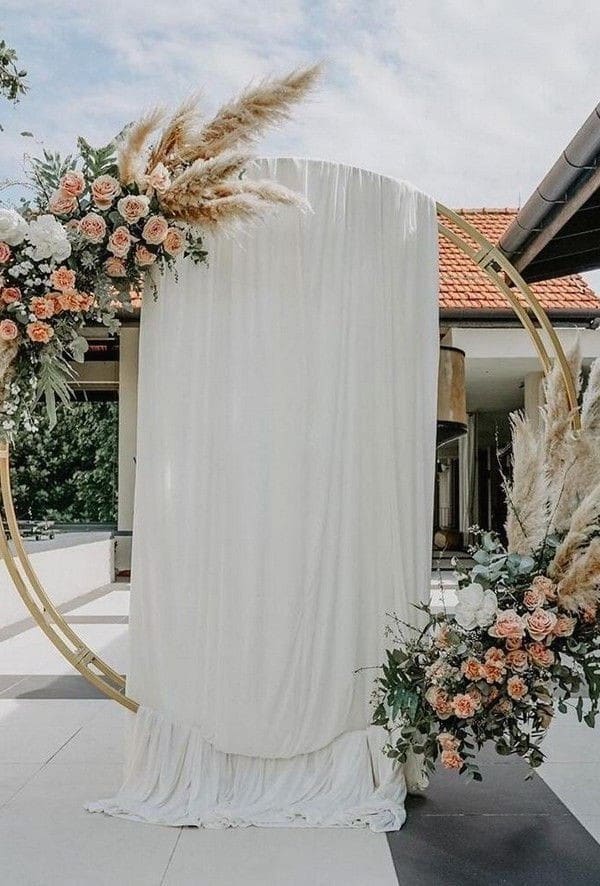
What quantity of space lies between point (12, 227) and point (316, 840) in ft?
6.57

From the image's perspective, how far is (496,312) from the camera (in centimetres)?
1003

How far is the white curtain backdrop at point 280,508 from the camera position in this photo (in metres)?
2.73

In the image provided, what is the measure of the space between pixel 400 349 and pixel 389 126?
1242mm

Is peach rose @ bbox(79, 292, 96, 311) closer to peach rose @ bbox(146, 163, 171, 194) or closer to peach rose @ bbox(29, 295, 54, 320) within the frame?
peach rose @ bbox(29, 295, 54, 320)

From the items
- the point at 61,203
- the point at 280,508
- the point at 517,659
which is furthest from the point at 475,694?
the point at 61,203

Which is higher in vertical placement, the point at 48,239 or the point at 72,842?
the point at 48,239

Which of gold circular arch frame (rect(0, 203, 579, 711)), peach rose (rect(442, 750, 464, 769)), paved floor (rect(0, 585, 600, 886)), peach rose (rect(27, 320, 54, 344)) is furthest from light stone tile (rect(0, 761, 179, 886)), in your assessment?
peach rose (rect(27, 320, 54, 344))

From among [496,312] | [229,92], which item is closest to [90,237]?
[229,92]

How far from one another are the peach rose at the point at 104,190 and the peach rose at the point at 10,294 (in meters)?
0.36

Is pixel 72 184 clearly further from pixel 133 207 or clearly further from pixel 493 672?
pixel 493 672

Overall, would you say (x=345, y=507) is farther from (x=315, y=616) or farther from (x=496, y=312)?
(x=496, y=312)

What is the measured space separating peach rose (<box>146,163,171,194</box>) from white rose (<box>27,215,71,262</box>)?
1.00 ft

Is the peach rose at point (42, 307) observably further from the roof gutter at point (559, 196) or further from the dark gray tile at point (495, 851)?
the roof gutter at point (559, 196)

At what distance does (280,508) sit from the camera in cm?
277
